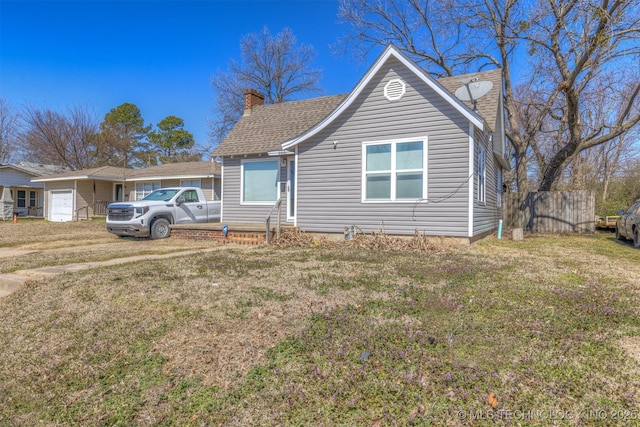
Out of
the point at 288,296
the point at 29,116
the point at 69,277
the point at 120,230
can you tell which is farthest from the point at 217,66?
the point at 288,296

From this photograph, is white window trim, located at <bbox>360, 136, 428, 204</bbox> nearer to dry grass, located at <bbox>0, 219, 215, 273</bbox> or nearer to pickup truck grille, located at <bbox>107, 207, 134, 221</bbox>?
dry grass, located at <bbox>0, 219, 215, 273</bbox>

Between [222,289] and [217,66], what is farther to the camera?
[217,66]

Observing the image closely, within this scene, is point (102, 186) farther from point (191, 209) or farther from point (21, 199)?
point (191, 209)

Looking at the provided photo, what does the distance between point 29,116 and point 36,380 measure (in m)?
39.8

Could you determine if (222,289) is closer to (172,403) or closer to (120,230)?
(172,403)

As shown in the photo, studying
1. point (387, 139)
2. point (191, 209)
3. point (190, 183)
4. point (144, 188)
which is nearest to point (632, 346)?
point (387, 139)

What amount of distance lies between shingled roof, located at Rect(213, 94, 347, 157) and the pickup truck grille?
11.2 feet

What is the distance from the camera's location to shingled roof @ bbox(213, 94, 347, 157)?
12.2 m

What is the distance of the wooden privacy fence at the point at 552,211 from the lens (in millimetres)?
14406

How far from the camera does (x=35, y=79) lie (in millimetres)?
25047

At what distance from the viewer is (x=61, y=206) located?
23797 millimetres

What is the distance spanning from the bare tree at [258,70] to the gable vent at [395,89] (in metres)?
21.0

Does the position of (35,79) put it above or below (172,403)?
above

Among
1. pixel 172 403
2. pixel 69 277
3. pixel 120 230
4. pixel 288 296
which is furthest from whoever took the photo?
pixel 120 230
